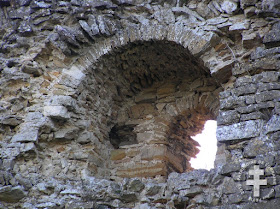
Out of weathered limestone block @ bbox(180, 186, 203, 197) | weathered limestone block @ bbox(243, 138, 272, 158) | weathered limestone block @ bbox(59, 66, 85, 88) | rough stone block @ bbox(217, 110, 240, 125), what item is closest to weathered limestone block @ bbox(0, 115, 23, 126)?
weathered limestone block @ bbox(59, 66, 85, 88)

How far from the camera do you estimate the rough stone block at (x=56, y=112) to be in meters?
5.24

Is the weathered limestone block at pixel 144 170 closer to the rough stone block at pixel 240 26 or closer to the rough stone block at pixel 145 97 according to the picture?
the rough stone block at pixel 145 97

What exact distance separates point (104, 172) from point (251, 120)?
6.87 ft

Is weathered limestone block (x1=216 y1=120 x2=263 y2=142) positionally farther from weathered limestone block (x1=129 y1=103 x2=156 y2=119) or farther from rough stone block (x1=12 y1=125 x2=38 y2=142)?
rough stone block (x1=12 y1=125 x2=38 y2=142)

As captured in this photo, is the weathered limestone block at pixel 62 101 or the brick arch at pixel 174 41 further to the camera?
the weathered limestone block at pixel 62 101

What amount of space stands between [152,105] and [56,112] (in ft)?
4.66

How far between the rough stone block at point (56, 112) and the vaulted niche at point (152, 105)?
0.58 meters

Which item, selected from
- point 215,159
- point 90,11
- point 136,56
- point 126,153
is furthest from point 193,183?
point 90,11

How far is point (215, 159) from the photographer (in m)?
5.02

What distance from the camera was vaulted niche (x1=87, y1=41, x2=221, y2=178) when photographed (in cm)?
561

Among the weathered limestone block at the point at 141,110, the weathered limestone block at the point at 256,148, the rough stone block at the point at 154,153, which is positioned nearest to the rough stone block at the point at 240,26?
the weathered limestone block at the point at 256,148

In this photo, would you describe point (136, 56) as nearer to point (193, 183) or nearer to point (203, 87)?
point (203, 87)

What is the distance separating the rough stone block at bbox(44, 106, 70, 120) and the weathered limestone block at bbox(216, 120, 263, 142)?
1864mm

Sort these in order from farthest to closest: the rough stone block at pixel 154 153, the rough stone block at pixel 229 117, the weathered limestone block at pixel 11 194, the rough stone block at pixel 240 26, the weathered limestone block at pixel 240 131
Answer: the rough stone block at pixel 154 153 < the rough stone block at pixel 240 26 < the weathered limestone block at pixel 11 194 < the rough stone block at pixel 229 117 < the weathered limestone block at pixel 240 131
